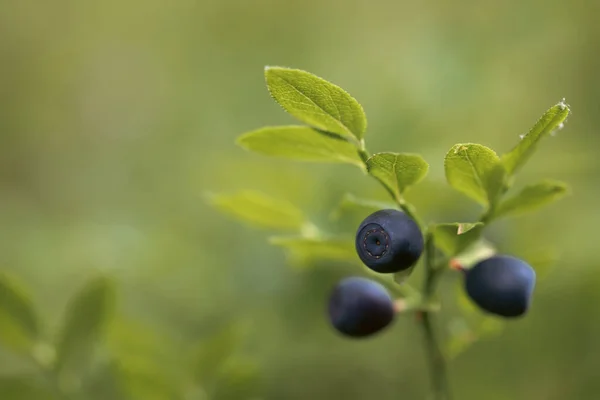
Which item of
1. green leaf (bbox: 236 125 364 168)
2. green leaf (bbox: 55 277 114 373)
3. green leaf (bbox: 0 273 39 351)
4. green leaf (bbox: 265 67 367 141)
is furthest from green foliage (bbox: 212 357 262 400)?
green leaf (bbox: 265 67 367 141)

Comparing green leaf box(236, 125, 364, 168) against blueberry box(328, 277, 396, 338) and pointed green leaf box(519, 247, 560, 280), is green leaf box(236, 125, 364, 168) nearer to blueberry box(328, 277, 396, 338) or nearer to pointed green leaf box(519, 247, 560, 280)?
blueberry box(328, 277, 396, 338)

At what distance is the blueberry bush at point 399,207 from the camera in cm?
98

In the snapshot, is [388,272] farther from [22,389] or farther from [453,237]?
[22,389]

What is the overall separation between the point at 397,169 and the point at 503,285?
0.28 m

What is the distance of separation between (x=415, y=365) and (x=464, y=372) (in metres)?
0.18

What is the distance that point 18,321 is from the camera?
1.48 metres

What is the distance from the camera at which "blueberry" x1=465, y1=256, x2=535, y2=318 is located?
1.10m

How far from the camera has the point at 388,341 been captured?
2.49 metres

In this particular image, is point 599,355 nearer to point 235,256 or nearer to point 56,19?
point 235,256

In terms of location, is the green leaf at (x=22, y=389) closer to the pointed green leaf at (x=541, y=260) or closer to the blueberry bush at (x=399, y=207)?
the blueberry bush at (x=399, y=207)

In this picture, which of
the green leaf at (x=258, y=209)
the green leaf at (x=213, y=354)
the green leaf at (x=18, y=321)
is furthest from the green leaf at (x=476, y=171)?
the green leaf at (x=18, y=321)

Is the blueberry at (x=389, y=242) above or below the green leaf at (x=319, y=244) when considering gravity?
below

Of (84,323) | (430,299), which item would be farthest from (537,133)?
(84,323)

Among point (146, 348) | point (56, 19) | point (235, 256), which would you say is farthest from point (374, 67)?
point (56, 19)
